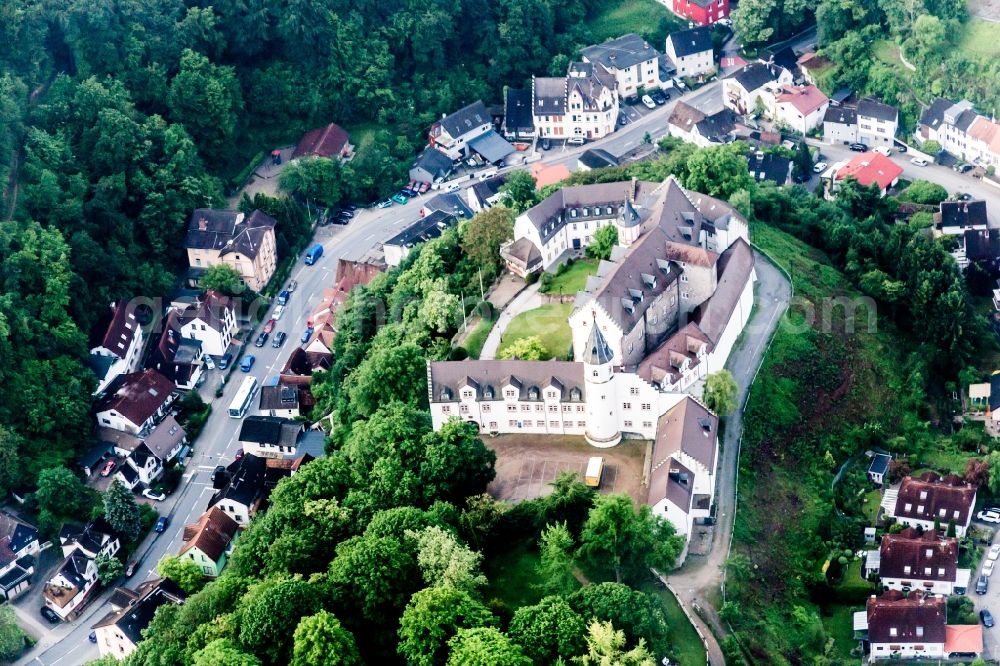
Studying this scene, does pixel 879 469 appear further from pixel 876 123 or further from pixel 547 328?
pixel 876 123

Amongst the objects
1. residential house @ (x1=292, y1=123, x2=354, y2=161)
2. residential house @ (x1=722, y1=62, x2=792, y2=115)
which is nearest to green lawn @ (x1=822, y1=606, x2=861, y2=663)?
residential house @ (x1=722, y1=62, x2=792, y2=115)

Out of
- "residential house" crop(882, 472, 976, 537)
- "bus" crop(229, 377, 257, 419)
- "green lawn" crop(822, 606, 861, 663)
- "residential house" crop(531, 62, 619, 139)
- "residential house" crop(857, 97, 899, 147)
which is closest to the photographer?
"green lawn" crop(822, 606, 861, 663)

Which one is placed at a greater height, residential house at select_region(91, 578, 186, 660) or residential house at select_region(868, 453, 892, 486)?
residential house at select_region(868, 453, 892, 486)

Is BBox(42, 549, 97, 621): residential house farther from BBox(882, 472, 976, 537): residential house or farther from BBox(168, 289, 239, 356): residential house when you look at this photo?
BBox(882, 472, 976, 537): residential house

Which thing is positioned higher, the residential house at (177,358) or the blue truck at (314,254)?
the blue truck at (314,254)

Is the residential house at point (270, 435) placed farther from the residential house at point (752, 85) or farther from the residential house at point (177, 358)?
the residential house at point (752, 85)

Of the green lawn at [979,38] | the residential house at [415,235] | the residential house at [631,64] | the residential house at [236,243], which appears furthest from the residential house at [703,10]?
the residential house at [236,243]
